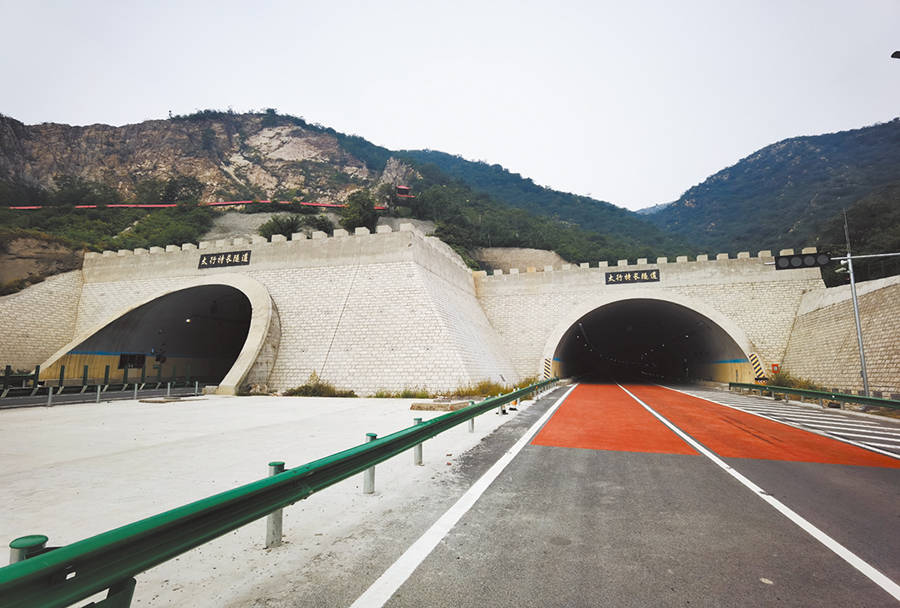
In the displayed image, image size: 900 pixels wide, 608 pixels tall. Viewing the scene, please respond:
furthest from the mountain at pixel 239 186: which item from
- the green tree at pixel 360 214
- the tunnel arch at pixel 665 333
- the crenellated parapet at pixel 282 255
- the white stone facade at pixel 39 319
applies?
the tunnel arch at pixel 665 333

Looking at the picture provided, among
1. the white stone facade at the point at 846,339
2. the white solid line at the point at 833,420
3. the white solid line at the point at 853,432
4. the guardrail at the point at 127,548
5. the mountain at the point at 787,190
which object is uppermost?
the mountain at the point at 787,190

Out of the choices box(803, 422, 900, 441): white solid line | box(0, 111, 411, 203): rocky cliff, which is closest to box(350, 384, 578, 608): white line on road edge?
box(803, 422, 900, 441): white solid line

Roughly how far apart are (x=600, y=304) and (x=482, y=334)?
8974 millimetres

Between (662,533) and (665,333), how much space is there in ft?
129

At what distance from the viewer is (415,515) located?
424 cm

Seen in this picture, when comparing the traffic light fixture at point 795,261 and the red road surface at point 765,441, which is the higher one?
the traffic light fixture at point 795,261

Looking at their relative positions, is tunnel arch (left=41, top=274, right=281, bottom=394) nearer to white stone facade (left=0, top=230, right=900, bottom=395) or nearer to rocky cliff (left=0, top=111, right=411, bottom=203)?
white stone facade (left=0, top=230, right=900, bottom=395)

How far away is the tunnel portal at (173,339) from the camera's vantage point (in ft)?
78.1

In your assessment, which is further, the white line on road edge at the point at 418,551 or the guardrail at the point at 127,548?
the white line on road edge at the point at 418,551

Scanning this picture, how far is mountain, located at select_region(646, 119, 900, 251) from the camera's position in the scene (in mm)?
82375

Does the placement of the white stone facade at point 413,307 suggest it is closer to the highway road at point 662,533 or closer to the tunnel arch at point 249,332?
the tunnel arch at point 249,332

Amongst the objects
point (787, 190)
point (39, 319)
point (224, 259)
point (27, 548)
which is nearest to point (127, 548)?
point (27, 548)

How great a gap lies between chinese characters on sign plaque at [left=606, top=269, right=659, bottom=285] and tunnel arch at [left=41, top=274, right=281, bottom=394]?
72.5 feet

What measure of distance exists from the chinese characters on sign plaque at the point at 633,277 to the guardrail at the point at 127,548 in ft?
95.2
